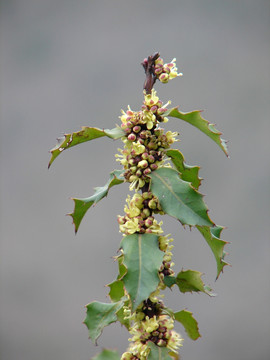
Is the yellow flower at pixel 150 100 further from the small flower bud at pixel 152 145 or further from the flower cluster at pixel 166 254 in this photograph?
the flower cluster at pixel 166 254

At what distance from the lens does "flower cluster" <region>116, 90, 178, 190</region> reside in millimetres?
872

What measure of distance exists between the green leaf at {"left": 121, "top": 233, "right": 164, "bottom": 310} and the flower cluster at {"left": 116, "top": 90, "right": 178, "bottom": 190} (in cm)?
10

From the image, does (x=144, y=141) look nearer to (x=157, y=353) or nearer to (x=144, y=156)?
(x=144, y=156)

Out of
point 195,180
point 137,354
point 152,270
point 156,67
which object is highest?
point 156,67

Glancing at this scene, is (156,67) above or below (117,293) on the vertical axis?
above

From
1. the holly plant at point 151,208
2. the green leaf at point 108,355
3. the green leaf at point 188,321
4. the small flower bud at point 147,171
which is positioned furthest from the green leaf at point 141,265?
the green leaf at point 108,355

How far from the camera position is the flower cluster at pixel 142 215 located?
2.85 ft

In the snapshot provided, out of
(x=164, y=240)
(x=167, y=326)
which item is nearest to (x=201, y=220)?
(x=164, y=240)

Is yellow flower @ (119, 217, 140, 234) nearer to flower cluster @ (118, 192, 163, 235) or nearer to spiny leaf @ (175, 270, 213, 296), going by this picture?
flower cluster @ (118, 192, 163, 235)

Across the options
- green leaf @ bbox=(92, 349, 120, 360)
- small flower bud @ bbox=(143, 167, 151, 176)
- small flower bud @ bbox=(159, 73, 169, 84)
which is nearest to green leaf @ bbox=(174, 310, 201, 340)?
green leaf @ bbox=(92, 349, 120, 360)

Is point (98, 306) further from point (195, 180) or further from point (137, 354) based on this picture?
point (195, 180)

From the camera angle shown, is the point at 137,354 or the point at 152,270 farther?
the point at 137,354

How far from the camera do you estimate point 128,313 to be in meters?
0.94

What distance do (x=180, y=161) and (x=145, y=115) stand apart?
125mm
